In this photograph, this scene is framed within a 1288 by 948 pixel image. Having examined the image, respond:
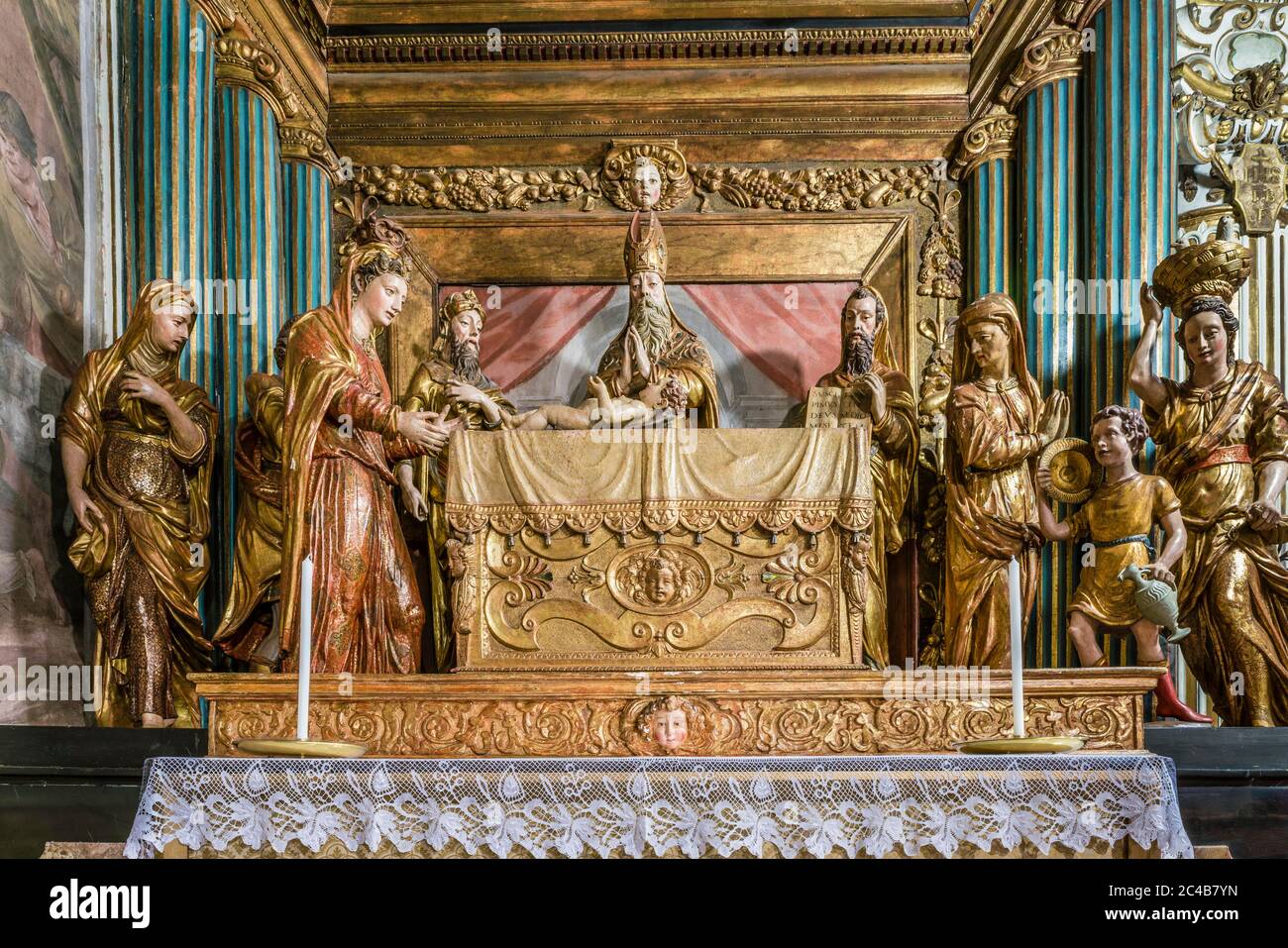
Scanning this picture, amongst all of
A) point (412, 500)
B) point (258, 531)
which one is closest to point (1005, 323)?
point (412, 500)

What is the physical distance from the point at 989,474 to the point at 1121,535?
23.2 inches

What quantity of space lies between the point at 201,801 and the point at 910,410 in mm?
3718

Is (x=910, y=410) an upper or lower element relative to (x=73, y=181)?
lower

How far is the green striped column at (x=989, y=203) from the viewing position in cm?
764

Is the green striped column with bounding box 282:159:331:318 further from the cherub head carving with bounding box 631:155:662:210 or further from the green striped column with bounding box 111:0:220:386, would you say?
the cherub head carving with bounding box 631:155:662:210

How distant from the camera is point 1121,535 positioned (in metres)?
5.92

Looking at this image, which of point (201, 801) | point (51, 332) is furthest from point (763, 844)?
point (51, 332)

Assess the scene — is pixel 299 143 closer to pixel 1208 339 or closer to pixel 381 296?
pixel 381 296

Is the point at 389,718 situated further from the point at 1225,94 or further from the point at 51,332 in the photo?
the point at 1225,94

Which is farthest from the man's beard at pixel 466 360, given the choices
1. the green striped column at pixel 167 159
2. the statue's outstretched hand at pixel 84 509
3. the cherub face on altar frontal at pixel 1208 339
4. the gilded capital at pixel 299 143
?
the cherub face on altar frontal at pixel 1208 339

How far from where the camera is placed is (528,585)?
5207 mm

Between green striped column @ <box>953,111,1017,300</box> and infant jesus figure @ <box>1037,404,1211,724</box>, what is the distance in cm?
178

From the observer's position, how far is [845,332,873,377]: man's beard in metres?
6.66

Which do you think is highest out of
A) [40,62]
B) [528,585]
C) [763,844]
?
[40,62]
